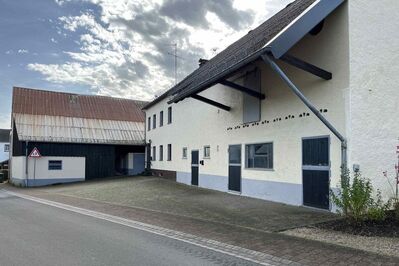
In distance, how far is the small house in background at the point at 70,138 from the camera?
1176 inches

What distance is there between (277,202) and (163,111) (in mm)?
16477

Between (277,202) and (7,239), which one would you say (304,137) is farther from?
(7,239)

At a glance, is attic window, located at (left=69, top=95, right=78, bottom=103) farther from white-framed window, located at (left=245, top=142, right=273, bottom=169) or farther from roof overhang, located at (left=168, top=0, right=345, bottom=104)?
roof overhang, located at (left=168, top=0, right=345, bottom=104)

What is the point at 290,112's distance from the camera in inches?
544

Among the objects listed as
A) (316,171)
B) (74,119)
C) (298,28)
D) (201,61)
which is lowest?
(316,171)

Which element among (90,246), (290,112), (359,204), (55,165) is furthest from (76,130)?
(359,204)

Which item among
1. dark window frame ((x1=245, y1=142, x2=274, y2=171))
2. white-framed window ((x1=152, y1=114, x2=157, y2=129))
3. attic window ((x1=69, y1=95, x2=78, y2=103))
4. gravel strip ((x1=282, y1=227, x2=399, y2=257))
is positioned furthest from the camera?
attic window ((x1=69, y1=95, x2=78, y2=103))

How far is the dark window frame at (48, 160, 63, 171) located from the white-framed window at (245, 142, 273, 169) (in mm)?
19172

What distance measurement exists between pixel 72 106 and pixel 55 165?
26.6 ft

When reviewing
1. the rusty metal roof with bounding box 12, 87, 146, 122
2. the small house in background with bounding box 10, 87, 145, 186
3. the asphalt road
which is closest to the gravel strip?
the asphalt road

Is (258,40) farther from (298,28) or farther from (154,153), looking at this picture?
(154,153)

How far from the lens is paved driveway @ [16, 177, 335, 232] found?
10.6m

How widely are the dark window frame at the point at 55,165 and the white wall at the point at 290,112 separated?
46.8 ft

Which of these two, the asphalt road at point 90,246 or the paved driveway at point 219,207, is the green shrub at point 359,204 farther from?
the asphalt road at point 90,246
